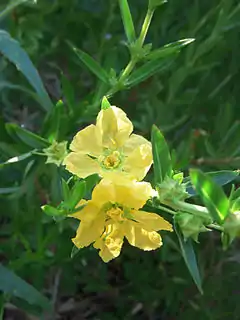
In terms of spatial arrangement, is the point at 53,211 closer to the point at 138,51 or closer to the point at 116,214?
the point at 116,214

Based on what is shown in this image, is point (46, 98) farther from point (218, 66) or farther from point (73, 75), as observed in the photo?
point (218, 66)

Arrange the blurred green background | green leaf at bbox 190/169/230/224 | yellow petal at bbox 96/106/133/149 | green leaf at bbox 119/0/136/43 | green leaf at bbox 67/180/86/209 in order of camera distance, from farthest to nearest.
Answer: the blurred green background
green leaf at bbox 119/0/136/43
yellow petal at bbox 96/106/133/149
green leaf at bbox 67/180/86/209
green leaf at bbox 190/169/230/224

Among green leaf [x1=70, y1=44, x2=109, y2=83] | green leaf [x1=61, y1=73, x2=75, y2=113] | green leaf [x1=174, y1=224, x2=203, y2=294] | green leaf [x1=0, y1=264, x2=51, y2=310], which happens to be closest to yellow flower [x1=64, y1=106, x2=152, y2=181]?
green leaf [x1=174, y1=224, x2=203, y2=294]

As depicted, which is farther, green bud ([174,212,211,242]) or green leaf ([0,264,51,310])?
green leaf ([0,264,51,310])

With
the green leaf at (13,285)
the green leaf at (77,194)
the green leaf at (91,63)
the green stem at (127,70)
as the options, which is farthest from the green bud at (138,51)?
the green leaf at (13,285)

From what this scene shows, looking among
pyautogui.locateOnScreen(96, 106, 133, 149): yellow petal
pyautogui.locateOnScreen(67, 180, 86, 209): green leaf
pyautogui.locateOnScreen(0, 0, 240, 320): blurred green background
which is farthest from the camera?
pyautogui.locateOnScreen(0, 0, 240, 320): blurred green background

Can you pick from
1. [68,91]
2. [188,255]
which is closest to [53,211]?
[188,255]

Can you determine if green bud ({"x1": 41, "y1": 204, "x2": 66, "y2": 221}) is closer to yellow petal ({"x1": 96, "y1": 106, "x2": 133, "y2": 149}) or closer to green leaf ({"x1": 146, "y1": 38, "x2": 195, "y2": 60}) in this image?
yellow petal ({"x1": 96, "y1": 106, "x2": 133, "y2": 149})
